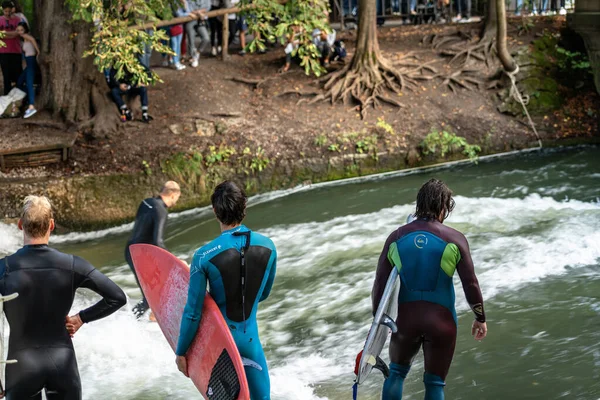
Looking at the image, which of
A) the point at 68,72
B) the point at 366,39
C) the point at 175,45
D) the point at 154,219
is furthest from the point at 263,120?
the point at 154,219

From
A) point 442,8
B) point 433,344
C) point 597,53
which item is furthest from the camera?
point 442,8

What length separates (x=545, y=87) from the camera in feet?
61.6

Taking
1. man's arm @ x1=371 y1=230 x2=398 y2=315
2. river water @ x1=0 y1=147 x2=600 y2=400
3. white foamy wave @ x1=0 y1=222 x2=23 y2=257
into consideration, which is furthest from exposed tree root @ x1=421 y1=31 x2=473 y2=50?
man's arm @ x1=371 y1=230 x2=398 y2=315

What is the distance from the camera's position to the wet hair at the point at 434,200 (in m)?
5.30

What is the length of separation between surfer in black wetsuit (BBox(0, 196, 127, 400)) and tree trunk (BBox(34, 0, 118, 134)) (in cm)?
1148

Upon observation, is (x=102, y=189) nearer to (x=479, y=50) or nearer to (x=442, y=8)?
(x=479, y=50)

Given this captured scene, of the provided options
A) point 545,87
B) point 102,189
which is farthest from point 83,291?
point 545,87

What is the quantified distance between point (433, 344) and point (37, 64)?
1324 centimetres

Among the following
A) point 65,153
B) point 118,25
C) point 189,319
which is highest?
point 118,25

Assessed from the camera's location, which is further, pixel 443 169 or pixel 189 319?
pixel 443 169

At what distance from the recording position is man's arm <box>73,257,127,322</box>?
4855 mm

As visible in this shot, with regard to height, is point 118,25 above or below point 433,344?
above

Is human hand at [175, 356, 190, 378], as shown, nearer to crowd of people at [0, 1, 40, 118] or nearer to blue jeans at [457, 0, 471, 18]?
crowd of people at [0, 1, 40, 118]

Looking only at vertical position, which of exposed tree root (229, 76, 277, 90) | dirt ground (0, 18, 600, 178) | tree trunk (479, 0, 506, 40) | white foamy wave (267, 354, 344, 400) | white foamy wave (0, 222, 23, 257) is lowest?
white foamy wave (0, 222, 23, 257)
